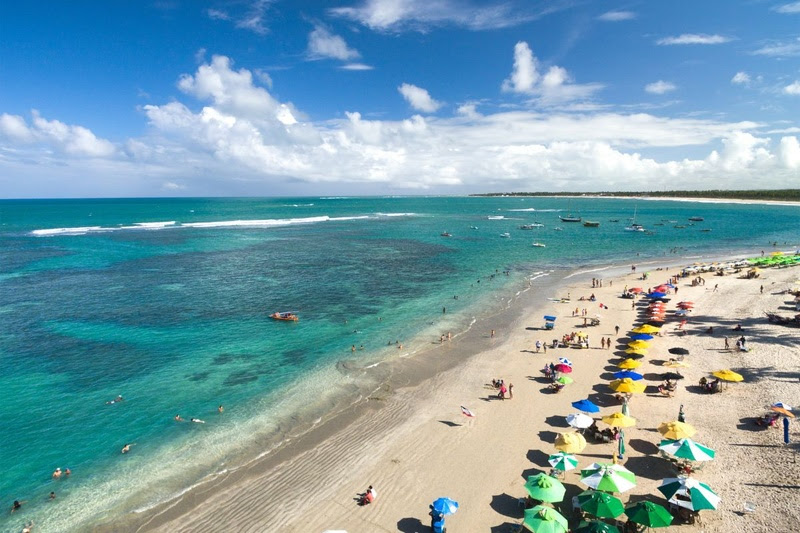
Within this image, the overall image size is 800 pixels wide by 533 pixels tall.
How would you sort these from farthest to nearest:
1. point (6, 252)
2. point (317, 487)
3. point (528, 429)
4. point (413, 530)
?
point (6, 252), point (528, 429), point (317, 487), point (413, 530)

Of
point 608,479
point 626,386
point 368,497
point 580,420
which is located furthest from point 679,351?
point 368,497

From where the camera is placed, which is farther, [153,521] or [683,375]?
[683,375]

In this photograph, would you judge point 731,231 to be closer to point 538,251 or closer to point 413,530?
point 538,251

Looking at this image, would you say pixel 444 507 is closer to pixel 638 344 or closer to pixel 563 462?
pixel 563 462

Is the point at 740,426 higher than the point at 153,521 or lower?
higher

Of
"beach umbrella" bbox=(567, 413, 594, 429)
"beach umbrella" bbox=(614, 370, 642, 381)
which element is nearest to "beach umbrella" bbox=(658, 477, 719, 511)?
"beach umbrella" bbox=(567, 413, 594, 429)

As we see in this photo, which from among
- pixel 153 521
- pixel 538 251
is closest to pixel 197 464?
pixel 153 521
